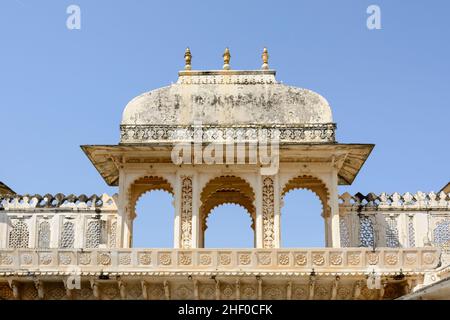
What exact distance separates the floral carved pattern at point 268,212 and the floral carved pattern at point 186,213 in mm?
2086

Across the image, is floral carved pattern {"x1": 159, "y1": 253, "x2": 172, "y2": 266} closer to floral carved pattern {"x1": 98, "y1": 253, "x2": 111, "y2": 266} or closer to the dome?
floral carved pattern {"x1": 98, "y1": 253, "x2": 111, "y2": 266}

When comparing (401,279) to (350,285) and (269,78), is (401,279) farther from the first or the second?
(269,78)

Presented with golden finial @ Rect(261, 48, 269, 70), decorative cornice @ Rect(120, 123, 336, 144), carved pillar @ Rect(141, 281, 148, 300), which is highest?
golden finial @ Rect(261, 48, 269, 70)

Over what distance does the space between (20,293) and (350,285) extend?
29.3 feet

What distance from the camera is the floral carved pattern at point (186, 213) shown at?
23109mm

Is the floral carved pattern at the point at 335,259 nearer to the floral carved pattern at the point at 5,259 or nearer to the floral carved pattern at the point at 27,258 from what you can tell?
the floral carved pattern at the point at 27,258

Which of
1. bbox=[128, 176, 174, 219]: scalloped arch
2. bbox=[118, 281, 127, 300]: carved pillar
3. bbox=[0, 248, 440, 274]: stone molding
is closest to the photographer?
bbox=[0, 248, 440, 274]: stone molding

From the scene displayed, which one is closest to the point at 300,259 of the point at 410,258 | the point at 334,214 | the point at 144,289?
the point at 334,214

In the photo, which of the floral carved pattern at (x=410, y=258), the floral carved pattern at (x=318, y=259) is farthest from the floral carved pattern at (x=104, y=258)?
the floral carved pattern at (x=410, y=258)

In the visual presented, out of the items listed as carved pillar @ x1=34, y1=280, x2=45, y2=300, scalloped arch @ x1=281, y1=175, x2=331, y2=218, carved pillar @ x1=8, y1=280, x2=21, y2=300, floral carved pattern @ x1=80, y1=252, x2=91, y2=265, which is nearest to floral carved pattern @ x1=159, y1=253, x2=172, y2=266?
floral carved pattern @ x1=80, y1=252, x2=91, y2=265

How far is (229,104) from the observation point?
24.3 metres

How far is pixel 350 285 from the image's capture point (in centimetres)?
2209

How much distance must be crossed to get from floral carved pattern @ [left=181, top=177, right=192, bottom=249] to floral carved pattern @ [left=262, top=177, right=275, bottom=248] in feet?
6.84

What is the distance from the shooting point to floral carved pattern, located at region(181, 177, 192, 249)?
23.1 metres
